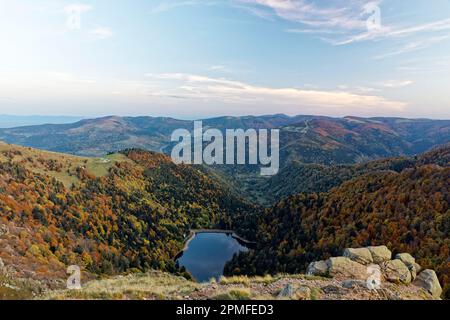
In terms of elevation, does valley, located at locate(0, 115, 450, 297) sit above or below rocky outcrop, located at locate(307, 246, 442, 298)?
below

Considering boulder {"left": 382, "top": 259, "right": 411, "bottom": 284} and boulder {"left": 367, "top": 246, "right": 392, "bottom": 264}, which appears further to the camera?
boulder {"left": 367, "top": 246, "right": 392, "bottom": 264}

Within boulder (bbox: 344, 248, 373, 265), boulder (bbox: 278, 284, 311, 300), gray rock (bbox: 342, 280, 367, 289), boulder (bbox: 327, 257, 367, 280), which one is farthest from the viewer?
boulder (bbox: 344, 248, 373, 265)

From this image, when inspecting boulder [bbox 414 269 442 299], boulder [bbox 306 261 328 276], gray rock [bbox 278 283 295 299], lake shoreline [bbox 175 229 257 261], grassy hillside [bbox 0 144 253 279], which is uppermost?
gray rock [bbox 278 283 295 299]

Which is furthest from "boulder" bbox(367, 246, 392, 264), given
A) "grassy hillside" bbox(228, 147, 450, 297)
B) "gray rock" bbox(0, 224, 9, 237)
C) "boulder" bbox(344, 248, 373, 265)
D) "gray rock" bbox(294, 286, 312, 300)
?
"gray rock" bbox(0, 224, 9, 237)

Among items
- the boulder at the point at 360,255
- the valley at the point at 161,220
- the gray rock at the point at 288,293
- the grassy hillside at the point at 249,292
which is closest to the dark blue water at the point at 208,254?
the valley at the point at 161,220

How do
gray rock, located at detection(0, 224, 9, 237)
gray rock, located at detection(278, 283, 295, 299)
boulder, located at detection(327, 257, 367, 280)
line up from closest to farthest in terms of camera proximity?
gray rock, located at detection(278, 283, 295, 299) < boulder, located at detection(327, 257, 367, 280) < gray rock, located at detection(0, 224, 9, 237)

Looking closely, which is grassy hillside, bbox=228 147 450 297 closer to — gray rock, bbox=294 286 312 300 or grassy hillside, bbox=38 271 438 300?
grassy hillside, bbox=38 271 438 300
